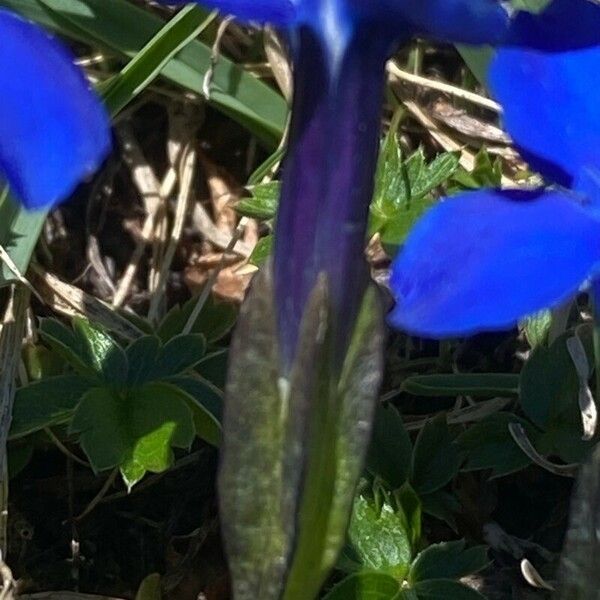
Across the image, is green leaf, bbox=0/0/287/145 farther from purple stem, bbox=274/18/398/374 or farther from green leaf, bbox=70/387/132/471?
purple stem, bbox=274/18/398/374

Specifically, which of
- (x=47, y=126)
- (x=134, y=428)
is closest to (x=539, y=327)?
(x=134, y=428)

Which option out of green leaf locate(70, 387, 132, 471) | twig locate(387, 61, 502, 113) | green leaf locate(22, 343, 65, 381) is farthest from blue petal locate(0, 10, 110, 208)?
twig locate(387, 61, 502, 113)

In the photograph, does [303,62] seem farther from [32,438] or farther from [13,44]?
[32,438]

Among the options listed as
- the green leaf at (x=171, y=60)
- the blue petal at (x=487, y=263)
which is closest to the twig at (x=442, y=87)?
the green leaf at (x=171, y=60)

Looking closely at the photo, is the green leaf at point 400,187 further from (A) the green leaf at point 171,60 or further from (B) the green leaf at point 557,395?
(A) the green leaf at point 171,60

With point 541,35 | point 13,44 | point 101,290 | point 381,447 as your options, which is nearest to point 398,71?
point 101,290

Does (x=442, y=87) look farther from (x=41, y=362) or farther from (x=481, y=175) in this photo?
(x=41, y=362)

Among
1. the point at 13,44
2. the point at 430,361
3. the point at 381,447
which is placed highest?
the point at 13,44
